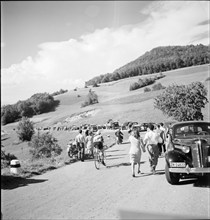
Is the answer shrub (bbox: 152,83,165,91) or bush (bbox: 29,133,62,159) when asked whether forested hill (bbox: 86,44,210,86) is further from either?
bush (bbox: 29,133,62,159)

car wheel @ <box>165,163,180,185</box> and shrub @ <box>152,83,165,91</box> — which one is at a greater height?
shrub @ <box>152,83,165,91</box>

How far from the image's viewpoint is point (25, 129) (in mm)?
21375

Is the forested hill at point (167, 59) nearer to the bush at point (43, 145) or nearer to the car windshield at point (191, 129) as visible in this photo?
the car windshield at point (191, 129)

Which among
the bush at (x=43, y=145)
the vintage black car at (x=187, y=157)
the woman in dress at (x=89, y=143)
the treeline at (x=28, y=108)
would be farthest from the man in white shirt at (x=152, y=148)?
the bush at (x=43, y=145)

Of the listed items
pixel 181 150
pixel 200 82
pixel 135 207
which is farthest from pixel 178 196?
pixel 200 82

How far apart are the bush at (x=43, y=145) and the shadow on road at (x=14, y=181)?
13.0 metres

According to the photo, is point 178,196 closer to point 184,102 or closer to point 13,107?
point 13,107

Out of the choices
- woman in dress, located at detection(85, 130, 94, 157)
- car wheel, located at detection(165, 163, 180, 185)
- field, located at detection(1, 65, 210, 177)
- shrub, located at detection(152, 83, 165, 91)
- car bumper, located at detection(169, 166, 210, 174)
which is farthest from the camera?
shrub, located at detection(152, 83, 165, 91)

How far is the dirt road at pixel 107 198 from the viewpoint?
198 inches

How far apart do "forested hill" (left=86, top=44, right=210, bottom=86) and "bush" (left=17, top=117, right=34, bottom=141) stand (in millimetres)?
10578

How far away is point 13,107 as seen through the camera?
18062 millimetres

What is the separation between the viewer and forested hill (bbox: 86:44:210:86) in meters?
18.2

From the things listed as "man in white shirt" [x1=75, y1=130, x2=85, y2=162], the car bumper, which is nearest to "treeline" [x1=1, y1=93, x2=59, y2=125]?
"man in white shirt" [x1=75, y1=130, x2=85, y2=162]

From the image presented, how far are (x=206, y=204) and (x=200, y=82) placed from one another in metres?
24.6
